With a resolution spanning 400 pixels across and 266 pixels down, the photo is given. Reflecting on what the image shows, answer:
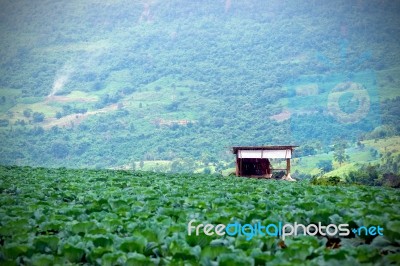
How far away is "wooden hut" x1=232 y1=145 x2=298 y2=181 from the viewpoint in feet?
130

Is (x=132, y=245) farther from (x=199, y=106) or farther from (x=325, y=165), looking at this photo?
(x=199, y=106)

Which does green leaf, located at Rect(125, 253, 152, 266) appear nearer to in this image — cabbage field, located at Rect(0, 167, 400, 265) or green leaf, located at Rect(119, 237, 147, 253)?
cabbage field, located at Rect(0, 167, 400, 265)

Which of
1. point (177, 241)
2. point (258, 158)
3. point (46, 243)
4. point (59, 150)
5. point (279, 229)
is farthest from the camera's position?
point (59, 150)

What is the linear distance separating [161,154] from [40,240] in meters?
119

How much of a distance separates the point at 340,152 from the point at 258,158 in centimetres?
6405

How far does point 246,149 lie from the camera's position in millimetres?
40344

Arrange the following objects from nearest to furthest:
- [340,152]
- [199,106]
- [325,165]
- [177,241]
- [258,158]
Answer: [177,241] < [258,158] < [325,165] < [340,152] < [199,106]

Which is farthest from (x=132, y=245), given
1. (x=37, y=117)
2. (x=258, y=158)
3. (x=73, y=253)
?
(x=37, y=117)

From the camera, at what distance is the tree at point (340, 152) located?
94.8 m

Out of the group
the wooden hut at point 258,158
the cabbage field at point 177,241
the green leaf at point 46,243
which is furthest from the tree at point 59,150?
the green leaf at point 46,243

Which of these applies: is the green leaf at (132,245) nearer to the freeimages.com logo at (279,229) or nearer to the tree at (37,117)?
the freeimages.com logo at (279,229)

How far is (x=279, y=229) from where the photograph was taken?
8.62m

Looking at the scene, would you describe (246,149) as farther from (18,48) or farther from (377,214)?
(18,48)

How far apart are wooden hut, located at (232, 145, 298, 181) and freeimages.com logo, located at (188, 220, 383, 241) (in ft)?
98.7
